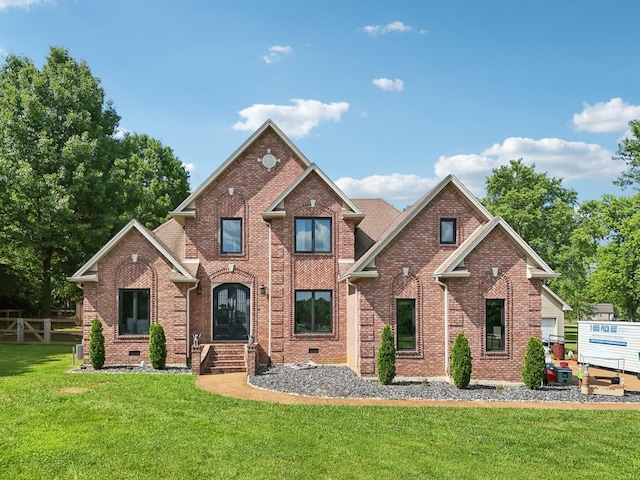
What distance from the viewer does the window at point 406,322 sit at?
57.6ft

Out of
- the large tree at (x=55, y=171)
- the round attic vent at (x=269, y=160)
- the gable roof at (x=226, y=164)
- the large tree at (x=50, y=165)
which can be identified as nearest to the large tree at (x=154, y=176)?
the large tree at (x=55, y=171)

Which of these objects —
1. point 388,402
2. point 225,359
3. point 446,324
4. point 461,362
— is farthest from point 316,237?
point 388,402

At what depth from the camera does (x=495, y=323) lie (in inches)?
675

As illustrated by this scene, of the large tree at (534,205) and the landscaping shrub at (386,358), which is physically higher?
the large tree at (534,205)

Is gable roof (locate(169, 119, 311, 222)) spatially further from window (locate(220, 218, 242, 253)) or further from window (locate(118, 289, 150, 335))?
window (locate(118, 289, 150, 335))

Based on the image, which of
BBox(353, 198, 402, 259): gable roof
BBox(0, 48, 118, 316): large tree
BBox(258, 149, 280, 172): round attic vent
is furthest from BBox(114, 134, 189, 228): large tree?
BBox(353, 198, 402, 259): gable roof

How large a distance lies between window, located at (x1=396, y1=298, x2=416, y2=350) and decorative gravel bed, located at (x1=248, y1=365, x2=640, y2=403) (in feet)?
4.52

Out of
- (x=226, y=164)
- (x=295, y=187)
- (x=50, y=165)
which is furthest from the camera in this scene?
(x=50, y=165)

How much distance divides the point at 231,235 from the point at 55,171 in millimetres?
15926

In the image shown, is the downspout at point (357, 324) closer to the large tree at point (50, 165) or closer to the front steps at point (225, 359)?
the front steps at point (225, 359)

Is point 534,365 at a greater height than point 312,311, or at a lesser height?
lesser

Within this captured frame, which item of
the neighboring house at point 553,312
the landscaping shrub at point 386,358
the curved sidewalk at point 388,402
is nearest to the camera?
the curved sidewalk at point 388,402

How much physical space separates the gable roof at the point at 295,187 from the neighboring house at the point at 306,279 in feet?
0.19

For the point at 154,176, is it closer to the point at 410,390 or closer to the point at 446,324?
the point at 446,324
